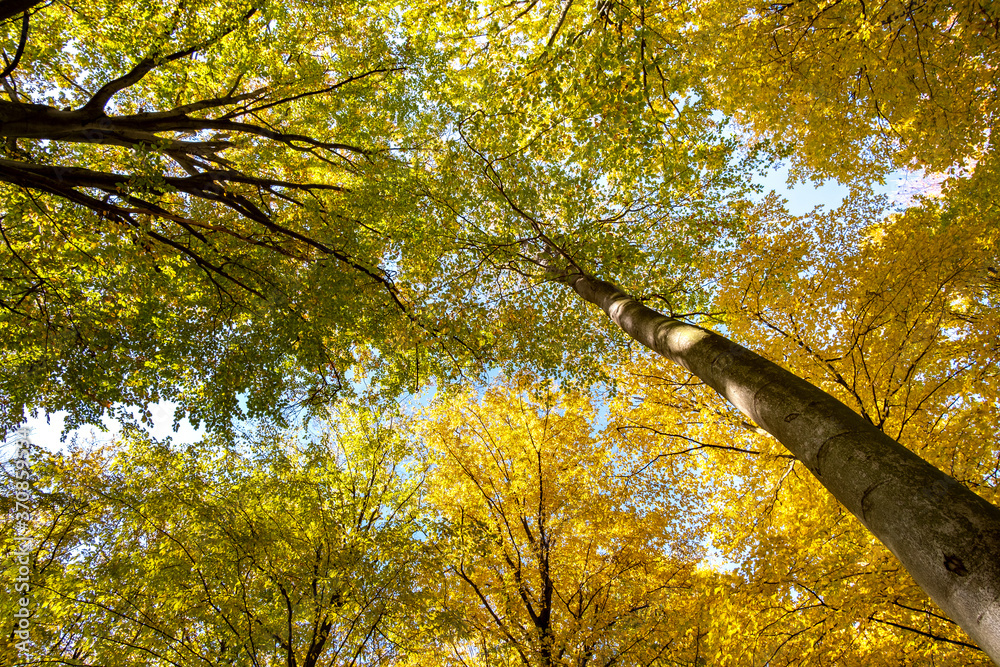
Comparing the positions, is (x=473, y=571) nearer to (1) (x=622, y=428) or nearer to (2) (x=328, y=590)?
(2) (x=328, y=590)

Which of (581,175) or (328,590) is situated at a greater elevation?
(581,175)

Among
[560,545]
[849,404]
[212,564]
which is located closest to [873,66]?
[849,404]

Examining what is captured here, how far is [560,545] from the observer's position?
784cm

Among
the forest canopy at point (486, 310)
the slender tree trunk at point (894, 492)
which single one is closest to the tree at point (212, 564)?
the forest canopy at point (486, 310)

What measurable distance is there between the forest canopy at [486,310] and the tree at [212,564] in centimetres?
6

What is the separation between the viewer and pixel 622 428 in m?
7.02

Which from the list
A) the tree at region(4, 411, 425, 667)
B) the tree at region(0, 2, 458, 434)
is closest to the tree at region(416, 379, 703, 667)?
the tree at region(4, 411, 425, 667)

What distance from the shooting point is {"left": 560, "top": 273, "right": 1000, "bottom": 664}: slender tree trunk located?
1.23 meters

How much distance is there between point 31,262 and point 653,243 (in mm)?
8410

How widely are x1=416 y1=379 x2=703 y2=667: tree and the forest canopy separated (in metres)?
0.06

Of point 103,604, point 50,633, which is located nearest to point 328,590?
point 103,604

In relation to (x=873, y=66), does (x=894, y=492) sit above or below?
below

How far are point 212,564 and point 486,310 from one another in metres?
5.32

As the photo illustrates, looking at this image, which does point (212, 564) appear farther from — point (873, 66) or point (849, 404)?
point (873, 66)
